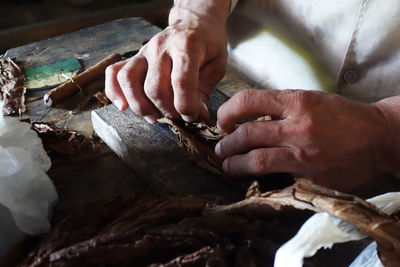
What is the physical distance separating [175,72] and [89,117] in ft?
1.57

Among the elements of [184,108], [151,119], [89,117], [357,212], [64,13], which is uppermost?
[357,212]

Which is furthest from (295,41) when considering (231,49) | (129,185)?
(129,185)

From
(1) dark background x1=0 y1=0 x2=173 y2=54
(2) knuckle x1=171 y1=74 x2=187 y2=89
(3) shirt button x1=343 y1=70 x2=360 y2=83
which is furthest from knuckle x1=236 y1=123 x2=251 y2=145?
(1) dark background x1=0 y1=0 x2=173 y2=54

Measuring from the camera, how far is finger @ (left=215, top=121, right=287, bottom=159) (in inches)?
35.8

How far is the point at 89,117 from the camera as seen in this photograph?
140 cm

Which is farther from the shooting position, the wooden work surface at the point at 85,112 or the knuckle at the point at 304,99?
the wooden work surface at the point at 85,112

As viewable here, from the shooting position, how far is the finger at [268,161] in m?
0.89

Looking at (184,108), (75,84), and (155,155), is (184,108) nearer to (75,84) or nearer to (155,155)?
(155,155)

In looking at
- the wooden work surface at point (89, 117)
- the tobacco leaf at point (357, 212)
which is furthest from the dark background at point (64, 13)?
the tobacco leaf at point (357, 212)

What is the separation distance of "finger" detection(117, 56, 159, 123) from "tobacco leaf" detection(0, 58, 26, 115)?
490 millimetres

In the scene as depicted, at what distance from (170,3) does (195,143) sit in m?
2.88

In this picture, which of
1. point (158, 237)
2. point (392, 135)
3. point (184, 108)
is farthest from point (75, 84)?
point (392, 135)

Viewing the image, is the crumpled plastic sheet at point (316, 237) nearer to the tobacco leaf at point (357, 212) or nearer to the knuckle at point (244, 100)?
the tobacco leaf at point (357, 212)

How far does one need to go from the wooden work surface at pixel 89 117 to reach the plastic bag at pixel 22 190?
0.08 m
